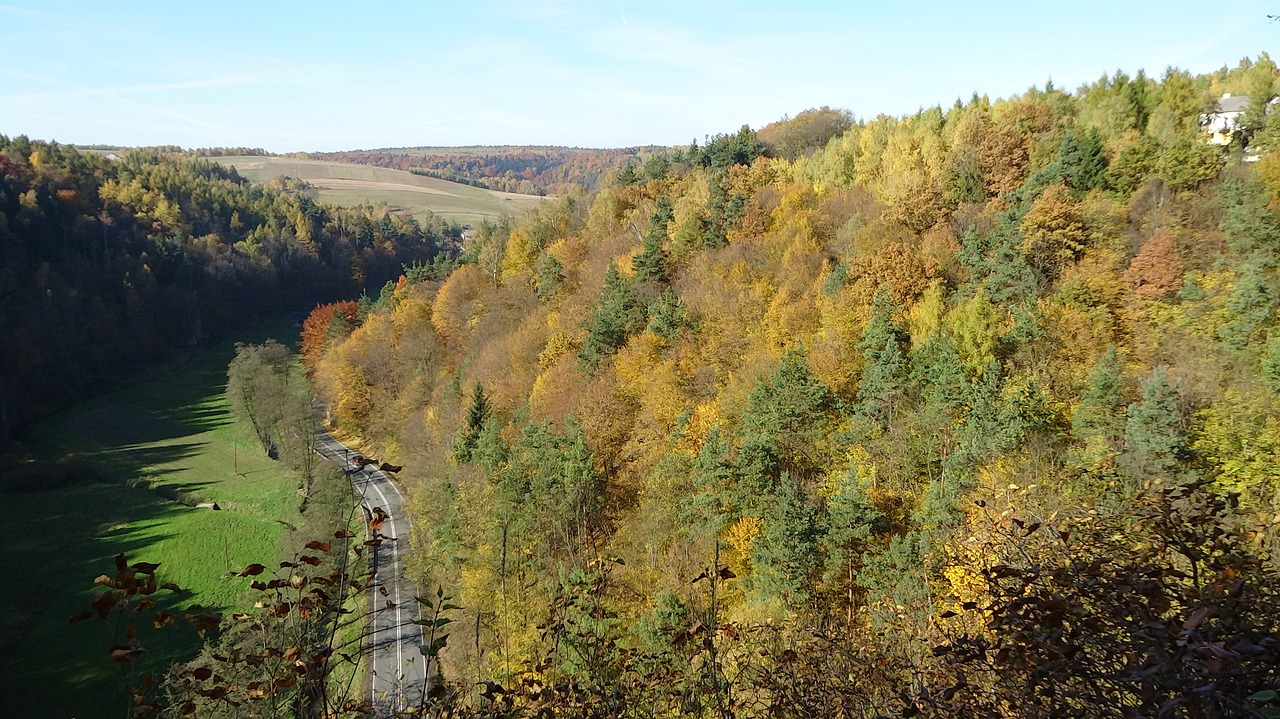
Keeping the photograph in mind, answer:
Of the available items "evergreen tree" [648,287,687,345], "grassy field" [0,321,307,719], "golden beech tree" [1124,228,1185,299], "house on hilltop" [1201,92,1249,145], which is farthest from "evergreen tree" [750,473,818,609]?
"house on hilltop" [1201,92,1249,145]

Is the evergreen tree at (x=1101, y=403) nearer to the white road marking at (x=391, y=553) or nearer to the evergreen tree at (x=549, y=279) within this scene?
the white road marking at (x=391, y=553)

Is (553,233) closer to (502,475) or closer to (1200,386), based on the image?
(502,475)

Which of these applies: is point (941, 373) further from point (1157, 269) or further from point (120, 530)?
point (120, 530)

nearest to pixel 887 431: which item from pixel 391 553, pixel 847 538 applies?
pixel 847 538

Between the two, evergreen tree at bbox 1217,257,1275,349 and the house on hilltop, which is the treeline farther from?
the house on hilltop

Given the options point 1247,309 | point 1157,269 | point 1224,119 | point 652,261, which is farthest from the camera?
point 652,261

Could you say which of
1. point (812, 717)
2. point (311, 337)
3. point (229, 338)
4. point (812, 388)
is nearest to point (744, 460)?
point (812, 388)

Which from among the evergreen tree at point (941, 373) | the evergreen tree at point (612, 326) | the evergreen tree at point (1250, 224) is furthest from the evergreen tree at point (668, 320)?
the evergreen tree at point (1250, 224)
